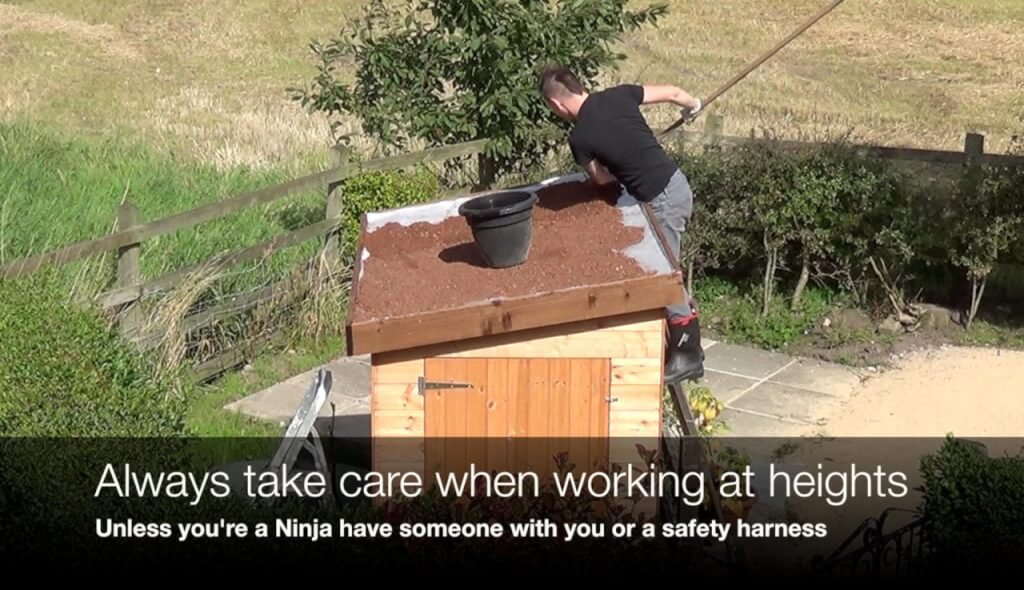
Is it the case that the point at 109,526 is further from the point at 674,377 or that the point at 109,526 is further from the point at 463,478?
the point at 674,377

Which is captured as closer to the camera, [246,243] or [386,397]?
[386,397]

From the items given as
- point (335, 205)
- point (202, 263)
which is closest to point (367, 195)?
point (335, 205)

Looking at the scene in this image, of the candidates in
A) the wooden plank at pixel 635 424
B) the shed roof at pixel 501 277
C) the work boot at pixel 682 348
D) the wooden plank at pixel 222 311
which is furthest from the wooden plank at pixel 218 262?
the wooden plank at pixel 635 424

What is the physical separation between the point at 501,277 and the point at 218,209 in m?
4.09

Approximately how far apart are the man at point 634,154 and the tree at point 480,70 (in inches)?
167

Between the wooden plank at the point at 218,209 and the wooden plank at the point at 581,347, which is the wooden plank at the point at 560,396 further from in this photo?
the wooden plank at the point at 218,209

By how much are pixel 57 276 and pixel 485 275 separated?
3507 millimetres

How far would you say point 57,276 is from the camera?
8.60 metres

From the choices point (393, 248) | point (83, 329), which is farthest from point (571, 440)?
point (83, 329)

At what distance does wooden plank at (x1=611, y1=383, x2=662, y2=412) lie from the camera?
6.14 meters

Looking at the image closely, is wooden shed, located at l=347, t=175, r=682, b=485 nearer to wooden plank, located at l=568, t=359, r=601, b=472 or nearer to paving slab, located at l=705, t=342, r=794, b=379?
wooden plank, located at l=568, t=359, r=601, b=472

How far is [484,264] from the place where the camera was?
6.59m

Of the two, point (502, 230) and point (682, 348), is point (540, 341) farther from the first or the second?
point (682, 348)

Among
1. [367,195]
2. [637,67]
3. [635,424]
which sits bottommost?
[637,67]
